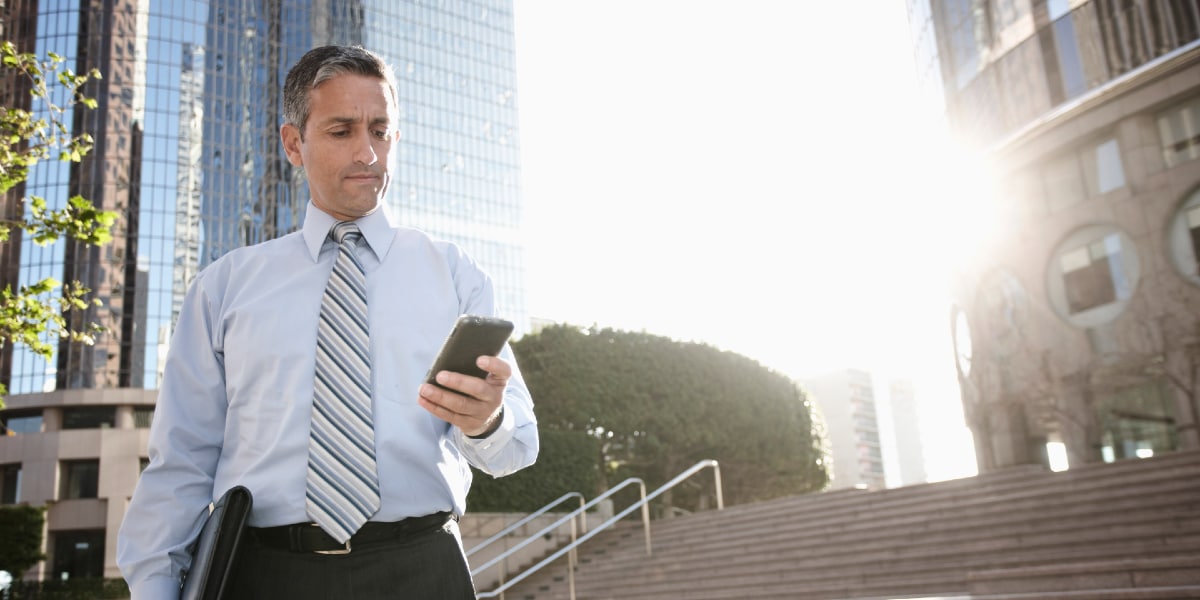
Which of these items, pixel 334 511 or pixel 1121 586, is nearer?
pixel 334 511

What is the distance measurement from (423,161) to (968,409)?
60.0 meters

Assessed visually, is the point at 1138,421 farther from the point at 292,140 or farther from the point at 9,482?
the point at 9,482

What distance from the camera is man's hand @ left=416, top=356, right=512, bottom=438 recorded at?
1.66m

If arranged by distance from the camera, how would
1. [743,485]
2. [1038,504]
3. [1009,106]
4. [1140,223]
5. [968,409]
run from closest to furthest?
[1038,504], [1140,223], [1009,106], [968,409], [743,485]

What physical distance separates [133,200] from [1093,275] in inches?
2043

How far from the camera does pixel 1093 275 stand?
2197 cm

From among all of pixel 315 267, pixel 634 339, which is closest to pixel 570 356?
pixel 634 339

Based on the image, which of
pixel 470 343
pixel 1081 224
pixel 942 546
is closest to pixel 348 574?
pixel 470 343

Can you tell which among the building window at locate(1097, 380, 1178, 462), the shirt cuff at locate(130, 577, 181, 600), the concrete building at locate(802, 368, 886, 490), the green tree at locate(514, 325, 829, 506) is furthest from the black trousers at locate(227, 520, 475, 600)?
the concrete building at locate(802, 368, 886, 490)

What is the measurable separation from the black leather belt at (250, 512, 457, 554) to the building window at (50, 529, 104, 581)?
53550mm

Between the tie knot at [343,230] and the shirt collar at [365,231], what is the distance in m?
0.01

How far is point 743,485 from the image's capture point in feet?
109

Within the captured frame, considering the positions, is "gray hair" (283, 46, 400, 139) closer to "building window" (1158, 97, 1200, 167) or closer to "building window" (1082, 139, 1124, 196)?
"building window" (1158, 97, 1200, 167)

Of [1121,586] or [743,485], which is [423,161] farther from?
[1121,586]
